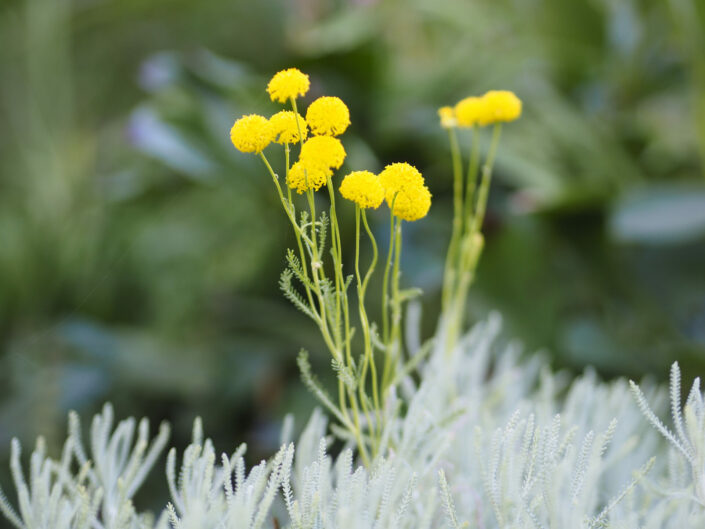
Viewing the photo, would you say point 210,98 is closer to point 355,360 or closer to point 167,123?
point 167,123

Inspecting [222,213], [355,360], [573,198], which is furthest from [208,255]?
[355,360]

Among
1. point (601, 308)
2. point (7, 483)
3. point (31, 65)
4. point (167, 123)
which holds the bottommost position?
point (7, 483)

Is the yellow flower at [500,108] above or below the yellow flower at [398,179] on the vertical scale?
above

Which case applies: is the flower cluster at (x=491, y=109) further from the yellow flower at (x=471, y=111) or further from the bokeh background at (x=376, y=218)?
the bokeh background at (x=376, y=218)

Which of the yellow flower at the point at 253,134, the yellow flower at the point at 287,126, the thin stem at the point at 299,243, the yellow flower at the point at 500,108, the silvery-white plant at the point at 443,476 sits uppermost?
the yellow flower at the point at 500,108

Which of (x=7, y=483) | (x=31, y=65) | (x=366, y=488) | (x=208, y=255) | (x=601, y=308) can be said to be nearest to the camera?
(x=366, y=488)

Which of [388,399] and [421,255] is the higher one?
[421,255]

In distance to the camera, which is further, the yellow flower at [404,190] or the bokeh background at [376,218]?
the bokeh background at [376,218]

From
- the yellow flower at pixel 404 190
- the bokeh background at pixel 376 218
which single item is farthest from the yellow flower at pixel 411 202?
the bokeh background at pixel 376 218

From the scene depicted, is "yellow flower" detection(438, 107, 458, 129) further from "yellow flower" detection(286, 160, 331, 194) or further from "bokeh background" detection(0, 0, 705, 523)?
"bokeh background" detection(0, 0, 705, 523)
